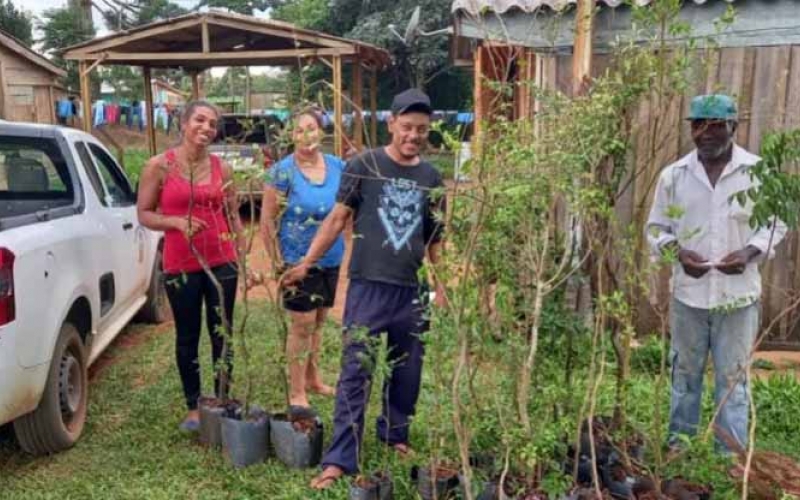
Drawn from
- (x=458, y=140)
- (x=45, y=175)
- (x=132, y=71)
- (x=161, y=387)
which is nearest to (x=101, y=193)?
(x=45, y=175)

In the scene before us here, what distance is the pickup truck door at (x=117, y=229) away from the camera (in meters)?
4.81

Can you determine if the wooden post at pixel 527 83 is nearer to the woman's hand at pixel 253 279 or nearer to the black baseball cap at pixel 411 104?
the black baseball cap at pixel 411 104

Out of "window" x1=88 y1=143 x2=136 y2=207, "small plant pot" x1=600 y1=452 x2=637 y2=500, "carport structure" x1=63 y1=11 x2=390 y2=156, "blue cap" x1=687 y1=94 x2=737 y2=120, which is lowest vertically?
"small plant pot" x1=600 y1=452 x2=637 y2=500

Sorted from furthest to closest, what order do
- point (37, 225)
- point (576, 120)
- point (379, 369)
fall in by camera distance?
point (37, 225) < point (379, 369) < point (576, 120)

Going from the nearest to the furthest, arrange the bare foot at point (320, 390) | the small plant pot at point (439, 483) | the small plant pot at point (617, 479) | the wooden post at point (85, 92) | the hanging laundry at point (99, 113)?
the small plant pot at point (617, 479)
the small plant pot at point (439, 483)
the bare foot at point (320, 390)
the wooden post at point (85, 92)
the hanging laundry at point (99, 113)

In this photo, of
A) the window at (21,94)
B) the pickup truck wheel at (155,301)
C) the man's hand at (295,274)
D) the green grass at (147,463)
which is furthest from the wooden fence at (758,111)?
the window at (21,94)

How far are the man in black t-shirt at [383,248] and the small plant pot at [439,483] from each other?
42 cm

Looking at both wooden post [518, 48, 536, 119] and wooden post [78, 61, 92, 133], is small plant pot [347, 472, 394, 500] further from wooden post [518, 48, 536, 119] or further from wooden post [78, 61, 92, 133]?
wooden post [78, 61, 92, 133]

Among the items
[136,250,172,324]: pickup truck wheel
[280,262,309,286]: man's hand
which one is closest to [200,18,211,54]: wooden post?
[136,250,172,324]: pickup truck wheel

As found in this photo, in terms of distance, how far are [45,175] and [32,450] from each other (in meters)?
1.93

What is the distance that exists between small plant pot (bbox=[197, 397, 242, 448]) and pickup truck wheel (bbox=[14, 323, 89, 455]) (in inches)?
26.6

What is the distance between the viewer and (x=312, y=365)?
477 centimetres

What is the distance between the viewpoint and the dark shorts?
13.6 feet

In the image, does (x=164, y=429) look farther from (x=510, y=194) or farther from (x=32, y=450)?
(x=510, y=194)
